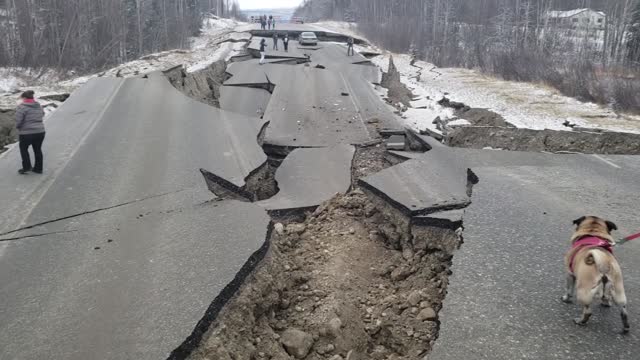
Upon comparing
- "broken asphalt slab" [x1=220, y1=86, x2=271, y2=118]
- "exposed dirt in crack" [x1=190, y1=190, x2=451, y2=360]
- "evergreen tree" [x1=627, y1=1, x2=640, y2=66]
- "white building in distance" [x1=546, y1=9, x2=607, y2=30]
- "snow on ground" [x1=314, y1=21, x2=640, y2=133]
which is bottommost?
"exposed dirt in crack" [x1=190, y1=190, x2=451, y2=360]

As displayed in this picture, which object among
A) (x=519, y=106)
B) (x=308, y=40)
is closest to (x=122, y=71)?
(x=519, y=106)

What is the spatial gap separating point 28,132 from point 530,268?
661cm

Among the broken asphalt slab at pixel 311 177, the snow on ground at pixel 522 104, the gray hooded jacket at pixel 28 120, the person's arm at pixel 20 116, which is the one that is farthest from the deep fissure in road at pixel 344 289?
the snow on ground at pixel 522 104

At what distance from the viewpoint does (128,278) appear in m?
4.35

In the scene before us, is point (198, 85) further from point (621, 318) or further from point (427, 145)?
point (621, 318)

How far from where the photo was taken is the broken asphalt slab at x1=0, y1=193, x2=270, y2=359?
3.55 m

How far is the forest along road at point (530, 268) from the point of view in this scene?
140 inches

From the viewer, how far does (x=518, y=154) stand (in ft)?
28.7

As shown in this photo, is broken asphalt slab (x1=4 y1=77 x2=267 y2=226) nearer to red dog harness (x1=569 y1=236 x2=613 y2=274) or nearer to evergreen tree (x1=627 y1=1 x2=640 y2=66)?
red dog harness (x1=569 y1=236 x2=613 y2=274)

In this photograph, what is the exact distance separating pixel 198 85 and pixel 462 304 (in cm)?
1307

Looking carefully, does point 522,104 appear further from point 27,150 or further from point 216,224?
point 27,150

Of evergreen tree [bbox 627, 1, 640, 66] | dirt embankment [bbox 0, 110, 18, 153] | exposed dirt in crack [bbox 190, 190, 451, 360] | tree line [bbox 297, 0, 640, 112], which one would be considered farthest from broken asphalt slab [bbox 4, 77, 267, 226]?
evergreen tree [bbox 627, 1, 640, 66]

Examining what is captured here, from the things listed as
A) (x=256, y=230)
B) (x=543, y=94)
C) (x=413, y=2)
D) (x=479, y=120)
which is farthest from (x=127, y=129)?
(x=413, y=2)

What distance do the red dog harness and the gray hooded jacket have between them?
6.84m
